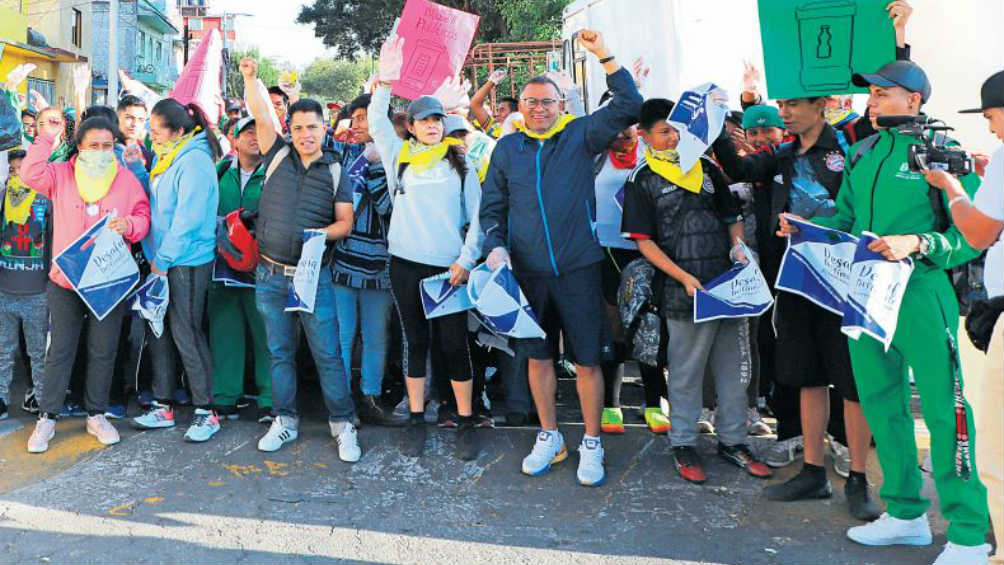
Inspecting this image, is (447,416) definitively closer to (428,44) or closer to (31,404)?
(428,44)

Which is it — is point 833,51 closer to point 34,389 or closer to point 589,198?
point 589,198

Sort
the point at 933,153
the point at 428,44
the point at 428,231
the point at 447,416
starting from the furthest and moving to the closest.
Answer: the point at 428,44
the point at 447,416
the point at 428,231
the point at 933,153

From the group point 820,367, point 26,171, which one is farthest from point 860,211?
point 26,171

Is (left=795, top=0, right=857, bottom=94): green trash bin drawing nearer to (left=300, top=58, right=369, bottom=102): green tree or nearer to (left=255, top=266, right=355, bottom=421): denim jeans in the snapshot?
(left=255, top=266, right=355, bottom=421): denim jeans

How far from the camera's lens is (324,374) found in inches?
220

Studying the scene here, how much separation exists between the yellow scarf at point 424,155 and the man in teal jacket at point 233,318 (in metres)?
1.29

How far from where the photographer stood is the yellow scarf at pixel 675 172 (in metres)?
4.87

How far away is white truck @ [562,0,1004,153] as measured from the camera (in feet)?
18.7

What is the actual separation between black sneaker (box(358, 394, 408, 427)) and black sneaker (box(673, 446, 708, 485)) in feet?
6.05

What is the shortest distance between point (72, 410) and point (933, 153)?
17.7 feet

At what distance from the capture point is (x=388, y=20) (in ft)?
84.2

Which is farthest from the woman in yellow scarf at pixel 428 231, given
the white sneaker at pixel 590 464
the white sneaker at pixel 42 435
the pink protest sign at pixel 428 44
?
the white sneaker at pixel 42 435

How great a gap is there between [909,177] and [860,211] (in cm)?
29

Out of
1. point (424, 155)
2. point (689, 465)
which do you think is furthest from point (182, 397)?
point (689, 465)
